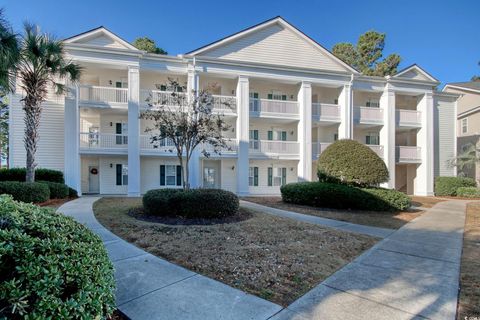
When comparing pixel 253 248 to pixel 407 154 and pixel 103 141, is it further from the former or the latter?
pixel 407 154

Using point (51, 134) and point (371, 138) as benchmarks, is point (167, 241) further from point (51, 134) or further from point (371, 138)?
point (371, 138)

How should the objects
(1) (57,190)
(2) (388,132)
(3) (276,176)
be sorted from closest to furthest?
1. (1) (57,190)
2. (3) (276,176)
3. (2) (388,132)

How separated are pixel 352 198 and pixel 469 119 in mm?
22556

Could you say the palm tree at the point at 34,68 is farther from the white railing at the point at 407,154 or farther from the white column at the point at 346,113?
the white railing at the point at 407,154

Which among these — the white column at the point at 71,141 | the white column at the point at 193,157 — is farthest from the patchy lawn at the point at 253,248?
the white column at the point at 71,141

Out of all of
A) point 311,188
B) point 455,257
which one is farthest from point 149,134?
point 455,257

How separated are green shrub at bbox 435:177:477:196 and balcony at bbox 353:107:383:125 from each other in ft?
22.8

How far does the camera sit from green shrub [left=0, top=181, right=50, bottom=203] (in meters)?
10.6

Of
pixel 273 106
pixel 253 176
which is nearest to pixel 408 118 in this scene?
pixel 273 106

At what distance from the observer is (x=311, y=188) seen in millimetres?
12977

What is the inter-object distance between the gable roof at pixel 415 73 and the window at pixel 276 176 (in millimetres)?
12490

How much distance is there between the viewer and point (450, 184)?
843 inches

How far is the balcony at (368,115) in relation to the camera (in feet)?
70.0

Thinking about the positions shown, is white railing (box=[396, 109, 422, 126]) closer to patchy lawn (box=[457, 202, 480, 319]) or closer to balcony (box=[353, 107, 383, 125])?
balcony (box=[353, 107, 383, 125])
